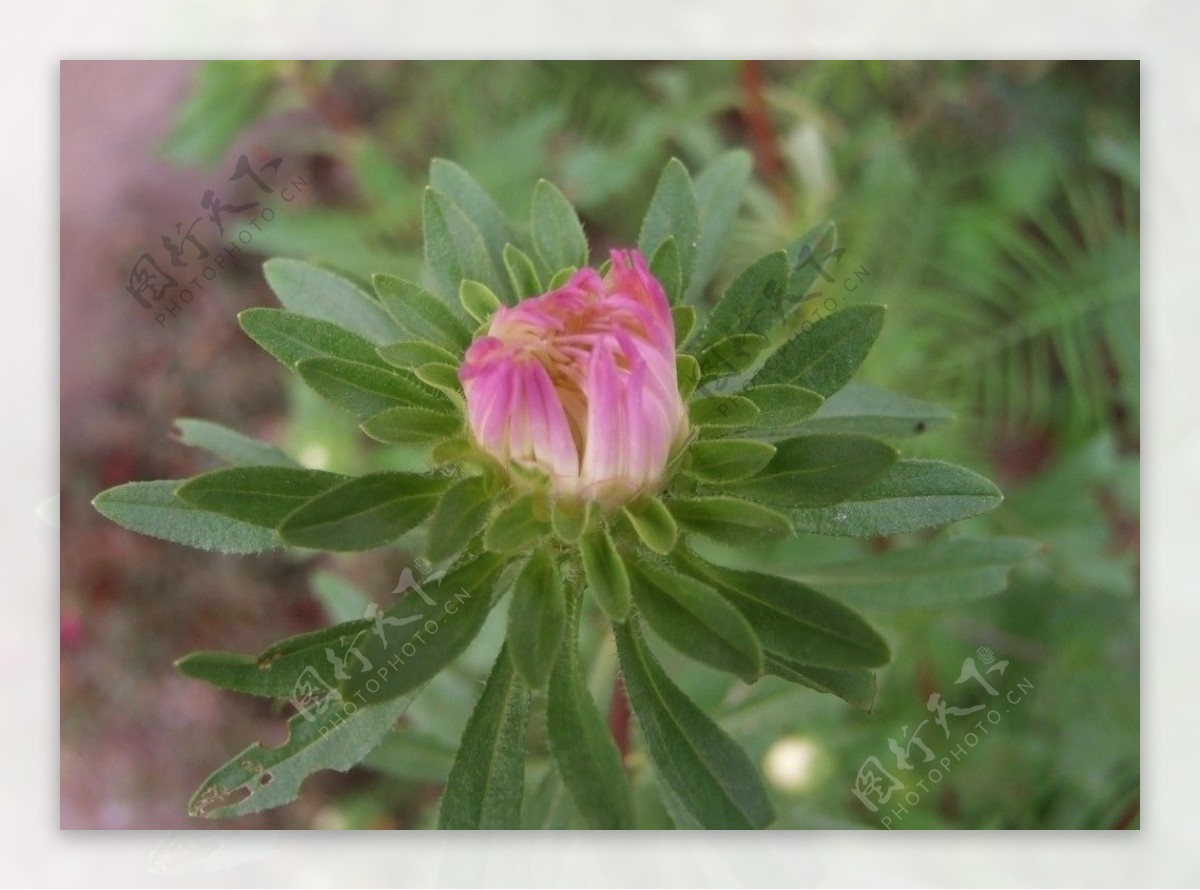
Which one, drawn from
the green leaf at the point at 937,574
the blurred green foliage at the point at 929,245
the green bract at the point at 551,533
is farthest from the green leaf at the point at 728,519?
the blurred green foliage at the point at 929,245

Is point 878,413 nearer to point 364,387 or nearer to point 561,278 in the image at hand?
point 561,278

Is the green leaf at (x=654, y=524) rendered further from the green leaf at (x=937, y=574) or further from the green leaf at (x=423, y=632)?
the green leaf at (x=937, y=574)

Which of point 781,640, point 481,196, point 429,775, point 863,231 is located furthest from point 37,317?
point 863,231

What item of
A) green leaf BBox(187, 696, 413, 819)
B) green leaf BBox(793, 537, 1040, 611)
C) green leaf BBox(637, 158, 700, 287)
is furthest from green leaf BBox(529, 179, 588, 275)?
green leaf BBox(793, 537, 1040, 611)

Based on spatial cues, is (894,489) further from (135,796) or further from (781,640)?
(135,796)

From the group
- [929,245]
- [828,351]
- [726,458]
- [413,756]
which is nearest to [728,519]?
[726,458]

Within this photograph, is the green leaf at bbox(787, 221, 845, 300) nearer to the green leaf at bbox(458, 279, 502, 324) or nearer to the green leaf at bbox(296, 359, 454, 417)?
the green leaf at bbox(458, 279, 502, 324)
